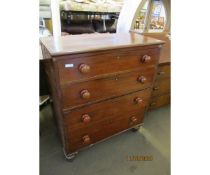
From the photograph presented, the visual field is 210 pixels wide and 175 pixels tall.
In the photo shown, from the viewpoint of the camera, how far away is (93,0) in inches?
99.3

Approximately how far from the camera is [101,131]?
148cm

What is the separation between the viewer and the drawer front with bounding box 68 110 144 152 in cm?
136

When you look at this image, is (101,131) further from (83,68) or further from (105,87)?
(83,68)

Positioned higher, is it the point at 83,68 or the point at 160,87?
the point at 83,68

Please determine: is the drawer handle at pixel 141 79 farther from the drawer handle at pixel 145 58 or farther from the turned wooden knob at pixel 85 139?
the turned wooden knob at pixel 85 139

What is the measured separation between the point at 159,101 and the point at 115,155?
2.94ft

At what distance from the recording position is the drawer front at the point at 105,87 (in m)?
1.14

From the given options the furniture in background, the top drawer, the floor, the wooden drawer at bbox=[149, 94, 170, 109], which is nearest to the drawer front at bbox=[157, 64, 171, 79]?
the furniture in background

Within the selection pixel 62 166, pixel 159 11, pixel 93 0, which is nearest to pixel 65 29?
pixel 93 0

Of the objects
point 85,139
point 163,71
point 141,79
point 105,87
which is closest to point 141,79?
point 141,79

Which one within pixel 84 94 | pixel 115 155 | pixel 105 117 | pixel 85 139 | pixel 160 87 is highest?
pixel 84 94
